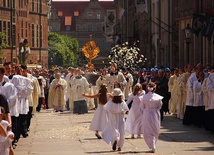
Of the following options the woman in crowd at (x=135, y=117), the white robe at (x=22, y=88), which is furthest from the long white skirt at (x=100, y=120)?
the white robe at (x=22, y=88)

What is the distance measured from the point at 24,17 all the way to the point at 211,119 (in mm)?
93383

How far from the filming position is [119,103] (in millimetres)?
21094

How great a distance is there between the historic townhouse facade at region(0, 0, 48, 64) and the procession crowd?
65.2m

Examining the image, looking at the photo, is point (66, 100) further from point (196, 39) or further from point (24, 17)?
point (24, 17)

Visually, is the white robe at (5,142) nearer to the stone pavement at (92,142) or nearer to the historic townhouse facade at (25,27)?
the stone pavement at (92,142)

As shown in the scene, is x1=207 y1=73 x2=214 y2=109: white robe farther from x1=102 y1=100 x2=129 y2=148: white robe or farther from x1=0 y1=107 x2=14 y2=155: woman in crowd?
x1=0 y1=107 x2=14 y2=155: woman in crowd

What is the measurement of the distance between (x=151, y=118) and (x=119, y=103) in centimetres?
87

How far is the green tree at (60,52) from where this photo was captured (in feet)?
480

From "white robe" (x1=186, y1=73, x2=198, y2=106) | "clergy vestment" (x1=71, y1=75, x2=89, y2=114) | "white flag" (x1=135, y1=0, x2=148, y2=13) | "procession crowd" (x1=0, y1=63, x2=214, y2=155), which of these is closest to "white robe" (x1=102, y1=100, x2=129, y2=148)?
"procession crowd" (x1=0, y1=63, x2=214, y2=155)

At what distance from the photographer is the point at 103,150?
20891 mm

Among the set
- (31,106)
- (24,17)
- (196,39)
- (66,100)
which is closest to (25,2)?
(24,17)

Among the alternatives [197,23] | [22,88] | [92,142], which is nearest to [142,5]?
[197,23]

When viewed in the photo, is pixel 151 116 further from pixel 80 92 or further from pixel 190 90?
pixel 80 92

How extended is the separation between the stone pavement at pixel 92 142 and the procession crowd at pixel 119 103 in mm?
285
